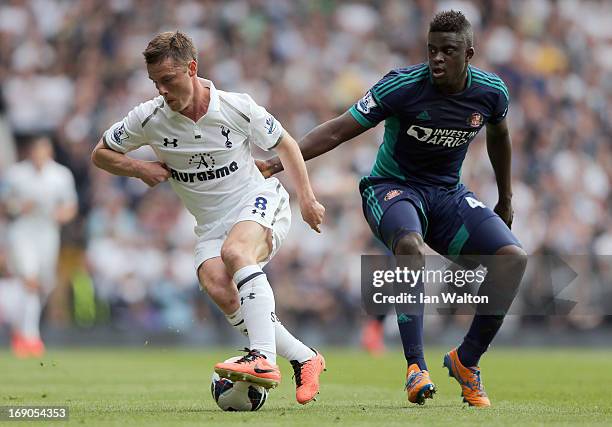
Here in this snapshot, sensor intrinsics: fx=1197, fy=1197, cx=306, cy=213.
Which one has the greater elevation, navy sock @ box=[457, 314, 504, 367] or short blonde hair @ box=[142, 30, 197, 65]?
short blonde hair @ box=[142, 30, 197, 65]

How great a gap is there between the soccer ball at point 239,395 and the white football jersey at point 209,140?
45.5 inches

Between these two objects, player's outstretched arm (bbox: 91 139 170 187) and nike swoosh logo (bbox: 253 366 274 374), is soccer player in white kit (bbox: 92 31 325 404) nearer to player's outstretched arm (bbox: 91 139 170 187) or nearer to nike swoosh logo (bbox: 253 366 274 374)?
player's outstretched arm (bbox: 91 139 170 187)

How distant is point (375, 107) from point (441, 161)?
2.03 feet

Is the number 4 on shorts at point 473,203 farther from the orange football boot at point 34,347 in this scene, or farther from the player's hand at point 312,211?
the orange football boot at point 34,347

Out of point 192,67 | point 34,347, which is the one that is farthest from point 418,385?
point 34,347

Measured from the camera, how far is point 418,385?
7.27m

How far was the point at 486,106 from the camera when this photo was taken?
26.1 ft

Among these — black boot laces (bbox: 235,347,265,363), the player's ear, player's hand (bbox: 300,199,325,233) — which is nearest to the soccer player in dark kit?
player's hand (bbox: 300,199,325,233)

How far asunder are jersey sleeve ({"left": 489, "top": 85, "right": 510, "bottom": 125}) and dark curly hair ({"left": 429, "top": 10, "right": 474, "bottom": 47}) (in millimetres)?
491

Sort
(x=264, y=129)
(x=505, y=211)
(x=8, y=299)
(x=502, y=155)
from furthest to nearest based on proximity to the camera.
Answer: (x=8, y=299), (x=505, y=211), (x=502, y=155), (x=264, y=129)

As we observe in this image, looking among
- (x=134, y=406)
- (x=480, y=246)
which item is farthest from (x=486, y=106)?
(x=134, y=406)

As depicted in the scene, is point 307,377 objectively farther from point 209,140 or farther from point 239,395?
point 209,140

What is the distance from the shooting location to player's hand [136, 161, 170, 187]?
761cm

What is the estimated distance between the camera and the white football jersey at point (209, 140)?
766 cm
